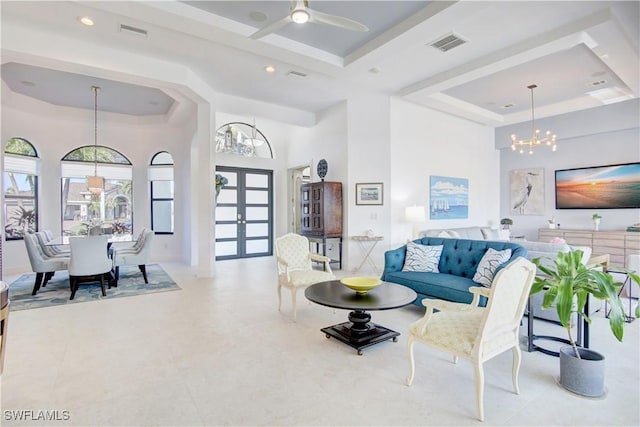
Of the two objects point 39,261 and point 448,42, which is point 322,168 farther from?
point 39,261

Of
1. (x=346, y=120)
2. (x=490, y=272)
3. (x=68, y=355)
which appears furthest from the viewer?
(x=346, y=120)

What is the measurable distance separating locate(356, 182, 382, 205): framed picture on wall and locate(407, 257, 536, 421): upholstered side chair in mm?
4300

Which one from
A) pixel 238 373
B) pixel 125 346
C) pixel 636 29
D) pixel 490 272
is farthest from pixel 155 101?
pixel 636 29

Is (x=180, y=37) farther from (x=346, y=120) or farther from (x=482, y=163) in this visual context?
(x=482, y=163)

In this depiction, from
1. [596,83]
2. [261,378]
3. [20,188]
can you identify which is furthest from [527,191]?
[20,188]

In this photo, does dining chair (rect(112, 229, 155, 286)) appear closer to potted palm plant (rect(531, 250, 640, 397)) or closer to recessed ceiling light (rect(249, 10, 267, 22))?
recessed ceiling light (rect(249, 10, 267, 22))

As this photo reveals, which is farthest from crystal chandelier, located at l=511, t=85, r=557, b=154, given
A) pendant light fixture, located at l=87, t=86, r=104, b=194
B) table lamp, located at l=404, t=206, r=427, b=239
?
pendant light fixture, located at l=87, t=86, r=104, b=194

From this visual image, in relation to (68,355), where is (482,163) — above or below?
above

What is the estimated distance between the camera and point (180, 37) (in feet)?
13.9

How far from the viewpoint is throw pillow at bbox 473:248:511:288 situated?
3500mm

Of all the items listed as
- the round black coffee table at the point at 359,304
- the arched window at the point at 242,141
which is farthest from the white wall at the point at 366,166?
the round black coffee table at the point at 359,304

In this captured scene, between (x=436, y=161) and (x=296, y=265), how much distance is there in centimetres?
459

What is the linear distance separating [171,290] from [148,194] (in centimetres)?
394

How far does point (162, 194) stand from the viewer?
8312 millimetres
